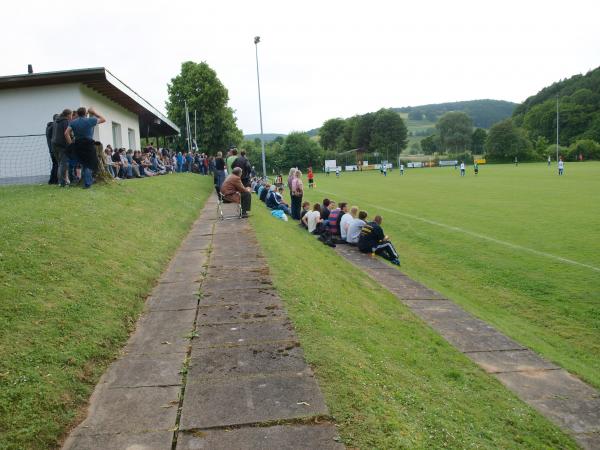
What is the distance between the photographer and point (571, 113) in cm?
10100

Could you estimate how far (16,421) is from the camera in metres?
3.51

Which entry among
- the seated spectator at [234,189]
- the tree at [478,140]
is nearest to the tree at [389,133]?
the tree at [478,140]

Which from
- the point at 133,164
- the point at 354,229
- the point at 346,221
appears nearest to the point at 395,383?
the point at 354,229

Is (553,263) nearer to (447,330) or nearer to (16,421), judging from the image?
(447,330)

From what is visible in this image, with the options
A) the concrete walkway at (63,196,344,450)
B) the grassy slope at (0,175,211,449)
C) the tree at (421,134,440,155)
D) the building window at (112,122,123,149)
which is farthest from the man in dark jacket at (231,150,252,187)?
the tree at (421,134,440,155)

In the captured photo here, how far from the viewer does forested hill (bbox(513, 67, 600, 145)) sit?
9919 cm

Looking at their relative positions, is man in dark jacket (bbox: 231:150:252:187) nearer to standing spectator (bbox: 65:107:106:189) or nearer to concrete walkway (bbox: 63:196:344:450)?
standing spectator (bbox: 65:107:106:189)

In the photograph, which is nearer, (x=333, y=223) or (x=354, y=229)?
(x=354, y=229)

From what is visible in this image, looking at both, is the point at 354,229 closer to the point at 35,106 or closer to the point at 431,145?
the point at 35,106

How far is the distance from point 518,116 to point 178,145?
9901 centimetres

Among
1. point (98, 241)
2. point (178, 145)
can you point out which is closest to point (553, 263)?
point (98, 241)

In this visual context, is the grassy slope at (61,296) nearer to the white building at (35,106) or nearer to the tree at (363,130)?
the white building at (35,106)

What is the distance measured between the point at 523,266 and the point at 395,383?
8.20m

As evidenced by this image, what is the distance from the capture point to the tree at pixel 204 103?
58.8m
